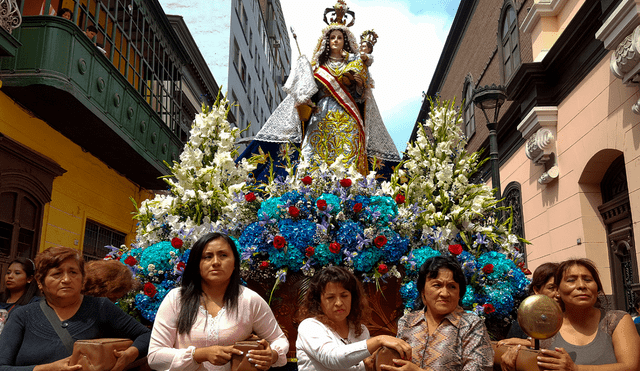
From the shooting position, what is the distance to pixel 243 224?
4.33 m

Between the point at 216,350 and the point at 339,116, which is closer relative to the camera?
the point at 216,350

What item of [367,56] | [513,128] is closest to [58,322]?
[367,56]

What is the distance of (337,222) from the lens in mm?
4086

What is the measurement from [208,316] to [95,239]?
11.2 metres

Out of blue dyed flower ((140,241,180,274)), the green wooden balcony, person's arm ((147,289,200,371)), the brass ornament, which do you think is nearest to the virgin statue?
blue dyed flower ((140,241,180,274))

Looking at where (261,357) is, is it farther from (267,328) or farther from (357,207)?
(357,207)

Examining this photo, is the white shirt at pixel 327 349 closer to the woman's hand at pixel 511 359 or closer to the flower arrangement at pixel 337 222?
the woman's hand at pixel 511 359

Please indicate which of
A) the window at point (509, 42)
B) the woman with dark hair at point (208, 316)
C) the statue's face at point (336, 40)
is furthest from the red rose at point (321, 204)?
the window at point (509, 42)

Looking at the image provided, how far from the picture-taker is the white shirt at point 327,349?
8.26 ft

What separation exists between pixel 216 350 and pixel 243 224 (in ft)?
5.94

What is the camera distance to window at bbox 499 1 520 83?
14.6 metres

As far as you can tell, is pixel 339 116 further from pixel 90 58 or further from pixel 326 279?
pixel 90 58

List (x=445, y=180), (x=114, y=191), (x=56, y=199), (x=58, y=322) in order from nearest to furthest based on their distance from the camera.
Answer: (x=58, y=322) < (x=445, y=180) < (x=56, y=199) < (x=114, y=191)

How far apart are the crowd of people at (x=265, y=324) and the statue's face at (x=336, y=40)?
3789 millimetres
